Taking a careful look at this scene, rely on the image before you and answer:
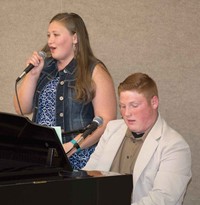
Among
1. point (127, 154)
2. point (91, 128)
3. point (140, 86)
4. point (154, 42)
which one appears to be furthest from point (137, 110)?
point (154, 42)

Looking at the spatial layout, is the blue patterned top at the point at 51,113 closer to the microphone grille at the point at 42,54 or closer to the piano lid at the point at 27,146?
the microphone grille at the point at 42,54

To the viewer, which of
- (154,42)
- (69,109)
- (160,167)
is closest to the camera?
(160,167)

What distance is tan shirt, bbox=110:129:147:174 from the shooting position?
8.55ft

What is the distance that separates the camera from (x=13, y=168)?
204 cm

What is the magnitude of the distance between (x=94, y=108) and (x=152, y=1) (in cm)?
110

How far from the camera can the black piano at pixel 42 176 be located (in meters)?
1.75

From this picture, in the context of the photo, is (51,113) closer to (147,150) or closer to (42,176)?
(147,150)

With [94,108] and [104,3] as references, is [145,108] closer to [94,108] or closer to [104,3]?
[94,108]

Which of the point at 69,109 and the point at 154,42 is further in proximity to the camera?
the point at 154,42

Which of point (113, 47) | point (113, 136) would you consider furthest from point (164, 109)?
point (113, 136)

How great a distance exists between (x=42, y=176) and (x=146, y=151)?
27.5 inches

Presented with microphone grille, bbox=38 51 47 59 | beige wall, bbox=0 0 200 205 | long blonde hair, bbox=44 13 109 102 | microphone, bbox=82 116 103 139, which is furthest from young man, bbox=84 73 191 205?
beige wall, bbox=0 0 200 205

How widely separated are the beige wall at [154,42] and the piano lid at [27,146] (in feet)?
5.73

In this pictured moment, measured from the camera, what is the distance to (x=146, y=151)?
8.22 ft
